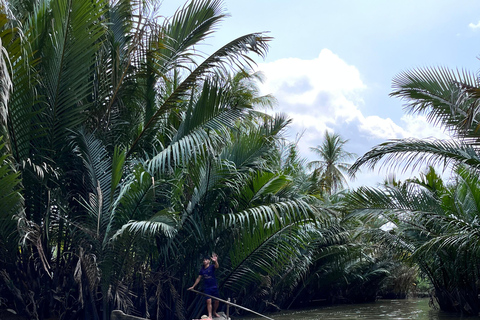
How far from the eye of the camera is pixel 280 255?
40.5 feet

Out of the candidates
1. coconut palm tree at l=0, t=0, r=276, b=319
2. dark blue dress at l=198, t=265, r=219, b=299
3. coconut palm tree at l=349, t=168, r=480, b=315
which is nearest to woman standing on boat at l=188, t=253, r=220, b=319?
dark blue dress at l=198, t=265, r=219, b=299

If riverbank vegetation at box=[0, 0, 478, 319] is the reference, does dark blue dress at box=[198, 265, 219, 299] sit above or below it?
below

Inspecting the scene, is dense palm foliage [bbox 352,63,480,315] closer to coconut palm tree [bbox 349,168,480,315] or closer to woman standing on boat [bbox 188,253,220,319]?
coconut palm tree [bbox 349,168,480,315]

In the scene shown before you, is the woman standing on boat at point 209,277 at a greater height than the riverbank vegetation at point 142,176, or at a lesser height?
lesser

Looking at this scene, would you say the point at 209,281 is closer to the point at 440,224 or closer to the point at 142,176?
the point at 142,176

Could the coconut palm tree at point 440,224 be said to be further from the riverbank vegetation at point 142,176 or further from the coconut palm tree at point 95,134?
the coconut palm tree at point 95,134

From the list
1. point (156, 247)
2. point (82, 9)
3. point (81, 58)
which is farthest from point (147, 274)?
point (82, 9)

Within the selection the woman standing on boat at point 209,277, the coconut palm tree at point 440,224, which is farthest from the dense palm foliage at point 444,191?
the woman standing on boat at point 209,277

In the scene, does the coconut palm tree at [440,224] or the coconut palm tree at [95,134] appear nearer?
the coconut palm tree at [95,134]

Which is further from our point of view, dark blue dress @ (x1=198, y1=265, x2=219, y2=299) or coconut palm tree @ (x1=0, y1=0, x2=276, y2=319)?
dark blue dress @ (x1=198, y1=265, x2=219, y2=299)

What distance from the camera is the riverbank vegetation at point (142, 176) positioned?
32.4 ft

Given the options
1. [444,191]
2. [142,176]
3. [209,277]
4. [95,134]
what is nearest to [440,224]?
[444,191]

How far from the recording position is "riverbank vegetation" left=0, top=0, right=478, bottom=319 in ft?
32.4

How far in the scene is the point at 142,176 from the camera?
10.1 metres
